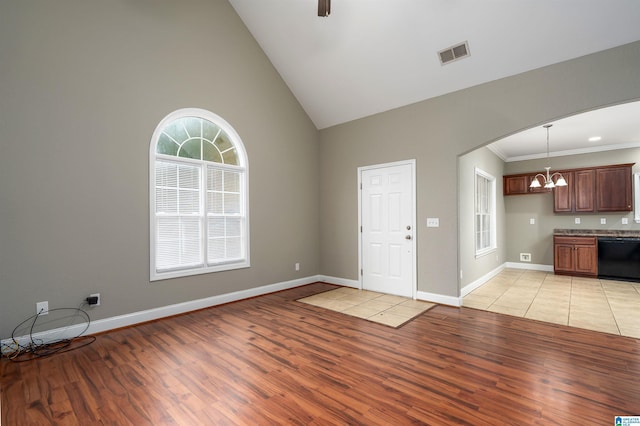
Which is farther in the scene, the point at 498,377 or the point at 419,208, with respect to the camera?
the point at 419,208

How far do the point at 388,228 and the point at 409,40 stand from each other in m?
2.73

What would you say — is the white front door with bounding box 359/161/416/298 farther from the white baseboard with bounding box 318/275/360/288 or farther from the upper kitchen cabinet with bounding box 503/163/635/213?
the upper kitchen cabinet with bounding box 503/163/635/213

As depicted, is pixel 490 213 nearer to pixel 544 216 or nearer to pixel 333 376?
pixel 544 216

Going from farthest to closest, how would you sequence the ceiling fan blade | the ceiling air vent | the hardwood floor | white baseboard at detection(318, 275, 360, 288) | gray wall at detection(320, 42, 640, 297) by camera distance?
1. white baseboard at detection(318, 275, 360, 288)
2. the ceiling air vent
3. gray wall at detection(320, 42, 640, 297)
4. the ceiling fan blade
5. the hardwood floor

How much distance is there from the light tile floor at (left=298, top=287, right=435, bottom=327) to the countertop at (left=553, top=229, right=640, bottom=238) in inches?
182

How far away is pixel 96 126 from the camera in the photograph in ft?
10.8

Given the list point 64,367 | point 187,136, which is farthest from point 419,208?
point 64,367

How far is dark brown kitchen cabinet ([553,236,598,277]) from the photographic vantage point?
6.15 m

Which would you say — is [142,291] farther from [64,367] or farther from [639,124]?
[639,124]

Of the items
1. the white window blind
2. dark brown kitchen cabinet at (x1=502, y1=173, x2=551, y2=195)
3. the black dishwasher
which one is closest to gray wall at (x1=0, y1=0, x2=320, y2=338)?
the white window blind

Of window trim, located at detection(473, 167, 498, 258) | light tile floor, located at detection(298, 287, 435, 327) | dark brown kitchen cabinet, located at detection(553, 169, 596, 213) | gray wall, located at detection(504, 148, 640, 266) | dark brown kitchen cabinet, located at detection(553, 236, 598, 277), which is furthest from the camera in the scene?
dark brown kitchen cabinet, located at detection(553, 169, 596, 213)

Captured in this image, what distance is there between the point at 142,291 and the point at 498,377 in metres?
3.82

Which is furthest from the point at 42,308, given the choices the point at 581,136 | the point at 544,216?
the point at 544,216

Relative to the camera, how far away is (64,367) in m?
2.54
